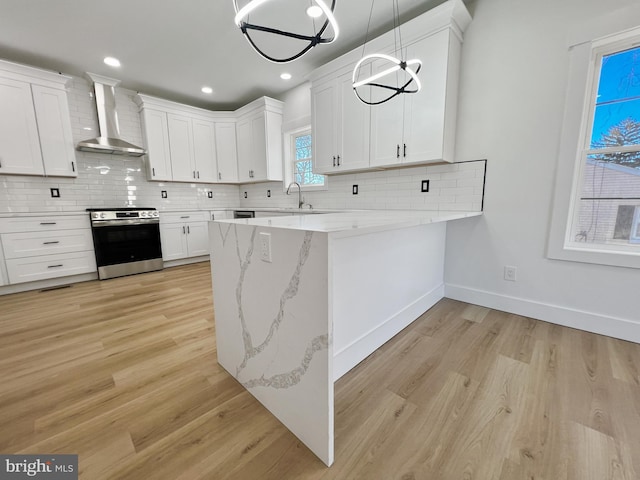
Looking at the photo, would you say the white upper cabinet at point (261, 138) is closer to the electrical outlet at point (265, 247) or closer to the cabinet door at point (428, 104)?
the cabinet door at point (428, 104)

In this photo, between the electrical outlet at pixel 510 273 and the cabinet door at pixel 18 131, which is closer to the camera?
the electrical outlet at pixel 510 273

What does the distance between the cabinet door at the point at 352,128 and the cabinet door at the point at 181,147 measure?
2.81 m

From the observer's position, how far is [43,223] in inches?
122

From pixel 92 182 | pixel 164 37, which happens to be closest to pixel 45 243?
pixel 92 182

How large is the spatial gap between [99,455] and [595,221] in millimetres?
3305

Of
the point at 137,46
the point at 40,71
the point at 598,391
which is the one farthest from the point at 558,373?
the point at 40,71

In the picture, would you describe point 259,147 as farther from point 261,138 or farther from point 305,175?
point 305,175

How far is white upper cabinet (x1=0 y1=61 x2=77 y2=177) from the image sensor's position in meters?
2.90

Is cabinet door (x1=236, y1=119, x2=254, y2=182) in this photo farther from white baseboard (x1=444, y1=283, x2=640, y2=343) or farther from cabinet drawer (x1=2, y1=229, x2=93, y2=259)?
white baseboard (x1=444, y1=283, x2=640, y2=343)

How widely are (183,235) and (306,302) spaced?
399 centimetres

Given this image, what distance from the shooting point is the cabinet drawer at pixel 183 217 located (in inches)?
162

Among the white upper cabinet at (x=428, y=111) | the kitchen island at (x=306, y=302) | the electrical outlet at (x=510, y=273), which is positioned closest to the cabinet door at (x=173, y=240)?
the kitchen island at (x=306, y=302)

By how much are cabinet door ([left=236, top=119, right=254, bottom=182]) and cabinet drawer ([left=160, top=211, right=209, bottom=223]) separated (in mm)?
961

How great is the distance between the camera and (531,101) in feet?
6.81
